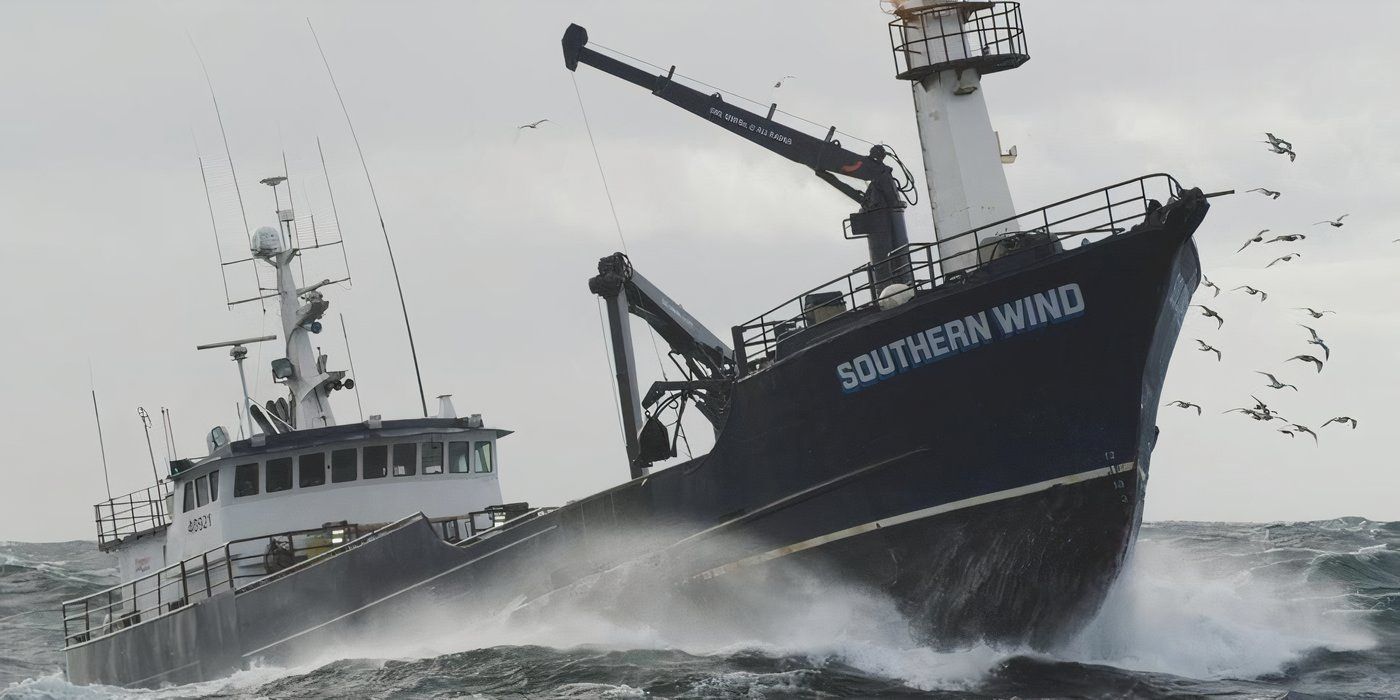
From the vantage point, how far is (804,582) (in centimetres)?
1628

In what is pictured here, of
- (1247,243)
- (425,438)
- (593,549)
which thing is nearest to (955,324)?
(1247,243)

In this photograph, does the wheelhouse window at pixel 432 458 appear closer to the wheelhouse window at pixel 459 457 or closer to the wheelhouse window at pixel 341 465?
the wheelhouse window at pixel 459 457

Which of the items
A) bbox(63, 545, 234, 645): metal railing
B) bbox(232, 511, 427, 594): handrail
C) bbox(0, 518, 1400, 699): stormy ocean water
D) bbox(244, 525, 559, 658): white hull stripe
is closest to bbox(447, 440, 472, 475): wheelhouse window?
bbox(232, 511, 427, 594): handrail

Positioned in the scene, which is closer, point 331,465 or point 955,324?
point 955,324

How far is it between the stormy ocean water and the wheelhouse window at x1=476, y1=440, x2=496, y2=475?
4.69m

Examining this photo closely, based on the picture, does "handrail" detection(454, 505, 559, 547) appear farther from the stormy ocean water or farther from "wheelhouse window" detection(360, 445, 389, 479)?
"wheelhouse window" detection(360, 445, 389, 479)

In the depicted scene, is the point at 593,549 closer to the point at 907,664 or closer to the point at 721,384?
the point at 721,384

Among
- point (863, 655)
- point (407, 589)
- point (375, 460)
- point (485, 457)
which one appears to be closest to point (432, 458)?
point (375, 460)

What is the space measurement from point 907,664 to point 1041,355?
11.7ft

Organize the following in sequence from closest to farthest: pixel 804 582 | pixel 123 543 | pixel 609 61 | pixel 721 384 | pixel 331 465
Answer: pixel 804 582, pixel 721 384, pixel 331 465, pixel 609 61, pixel 123 543

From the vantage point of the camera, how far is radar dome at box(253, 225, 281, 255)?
23703 mm

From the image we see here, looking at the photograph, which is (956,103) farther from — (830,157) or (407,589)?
(407,589)

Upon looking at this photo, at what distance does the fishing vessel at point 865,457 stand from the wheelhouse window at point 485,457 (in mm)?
1124

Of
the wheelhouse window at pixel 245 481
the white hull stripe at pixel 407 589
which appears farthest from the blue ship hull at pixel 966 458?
the wheelhouse window at pixel 245 481
